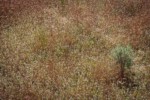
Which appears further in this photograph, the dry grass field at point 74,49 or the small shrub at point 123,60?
the small shrub at point 123,60

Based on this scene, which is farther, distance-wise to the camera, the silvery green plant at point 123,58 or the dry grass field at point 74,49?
the silvery green plant at point 123,58

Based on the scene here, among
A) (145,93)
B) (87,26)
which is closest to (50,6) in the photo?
(87,26)

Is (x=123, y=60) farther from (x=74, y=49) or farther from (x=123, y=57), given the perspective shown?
(x=74, y=49)

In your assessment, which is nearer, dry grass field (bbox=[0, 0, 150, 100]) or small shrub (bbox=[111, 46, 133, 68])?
dry grass field (bbox=[0, 0, 150, 100])

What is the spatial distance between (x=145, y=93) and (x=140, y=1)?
12.6 ft

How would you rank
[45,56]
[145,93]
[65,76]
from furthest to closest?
[45,56] < [65,76] < [145,93]

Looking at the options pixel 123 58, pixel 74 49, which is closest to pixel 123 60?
pixel 123 58

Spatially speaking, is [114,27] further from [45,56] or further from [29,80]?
[29,80]

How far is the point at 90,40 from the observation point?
24.4 feet

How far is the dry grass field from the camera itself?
5805mm

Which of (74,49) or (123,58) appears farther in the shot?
(74,49)

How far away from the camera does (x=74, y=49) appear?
713 cm

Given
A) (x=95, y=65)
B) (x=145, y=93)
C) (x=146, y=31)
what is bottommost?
(x=145, y=93)

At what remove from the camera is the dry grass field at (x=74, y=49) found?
5.80 m
